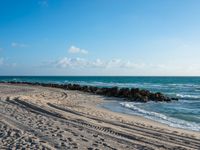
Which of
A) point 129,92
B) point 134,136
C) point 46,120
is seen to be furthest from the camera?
point 129,92

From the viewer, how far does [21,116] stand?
12.8 metres

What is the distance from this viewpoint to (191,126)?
42.6ft

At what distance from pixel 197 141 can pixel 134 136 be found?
1.89 meters

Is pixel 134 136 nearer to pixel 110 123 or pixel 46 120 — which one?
pixel 110 123

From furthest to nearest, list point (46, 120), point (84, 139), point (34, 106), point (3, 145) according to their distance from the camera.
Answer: point (34, 106) → point (46, 120) → point (84, 139) → point (3, 145)

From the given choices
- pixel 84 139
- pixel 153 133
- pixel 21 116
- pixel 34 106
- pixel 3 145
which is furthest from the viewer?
pixel 34 106

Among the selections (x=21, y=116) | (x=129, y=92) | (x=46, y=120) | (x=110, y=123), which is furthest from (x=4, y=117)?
(x=129, y=92)

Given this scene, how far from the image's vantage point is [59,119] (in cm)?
1255

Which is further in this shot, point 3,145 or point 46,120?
point 46,120

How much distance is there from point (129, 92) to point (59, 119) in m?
15.7

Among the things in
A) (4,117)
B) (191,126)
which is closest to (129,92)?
(191,126)

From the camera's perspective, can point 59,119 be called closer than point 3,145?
No

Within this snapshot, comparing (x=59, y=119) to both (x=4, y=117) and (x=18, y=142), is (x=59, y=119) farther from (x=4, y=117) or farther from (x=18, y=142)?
(x=18, y=142)

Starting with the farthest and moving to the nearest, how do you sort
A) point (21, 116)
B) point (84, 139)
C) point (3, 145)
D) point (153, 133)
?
point (21, 116)
point (153, 133)
point (84, 139)
point (3, 145)
